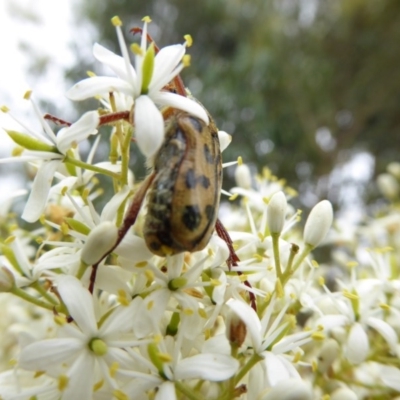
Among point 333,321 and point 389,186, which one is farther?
point 389,186

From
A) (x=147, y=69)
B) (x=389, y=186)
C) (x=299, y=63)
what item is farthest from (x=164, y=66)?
(x=299, y=63)

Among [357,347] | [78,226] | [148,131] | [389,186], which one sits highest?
[148,131]

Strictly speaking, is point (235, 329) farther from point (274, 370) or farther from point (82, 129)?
point (82, 129)

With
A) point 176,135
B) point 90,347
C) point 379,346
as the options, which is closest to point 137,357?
point 90,347

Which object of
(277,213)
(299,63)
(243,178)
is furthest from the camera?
(299,63)

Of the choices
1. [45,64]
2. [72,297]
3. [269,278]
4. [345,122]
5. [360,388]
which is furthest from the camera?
[345,122]

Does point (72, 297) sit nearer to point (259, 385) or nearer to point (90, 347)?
point (90, 347)
